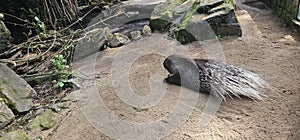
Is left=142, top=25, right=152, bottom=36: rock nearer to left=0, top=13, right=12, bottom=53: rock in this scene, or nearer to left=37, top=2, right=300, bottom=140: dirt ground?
left=37, top=2, right=300, bottom=140: dirt ground

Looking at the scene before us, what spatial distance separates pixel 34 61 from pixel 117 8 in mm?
2560

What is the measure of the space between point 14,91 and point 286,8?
452 centimetres

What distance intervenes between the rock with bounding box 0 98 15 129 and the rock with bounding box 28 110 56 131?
30 centimetres

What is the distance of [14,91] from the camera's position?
2832 millimetres

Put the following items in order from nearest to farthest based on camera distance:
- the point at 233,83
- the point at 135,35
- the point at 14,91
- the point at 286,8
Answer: the point at 233,83 → the point at 14,91 → the point at 286,8 → the point at 135,35

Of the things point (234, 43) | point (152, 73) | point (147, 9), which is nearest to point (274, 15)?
point (234, 43)

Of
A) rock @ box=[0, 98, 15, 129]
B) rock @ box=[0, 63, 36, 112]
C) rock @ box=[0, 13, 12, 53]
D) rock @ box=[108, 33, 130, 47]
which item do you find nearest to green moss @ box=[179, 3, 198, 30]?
rock @ box=[108, 33, 130, 47]

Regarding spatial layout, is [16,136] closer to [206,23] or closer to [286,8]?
[206,23]

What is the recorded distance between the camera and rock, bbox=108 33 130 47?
4.53m

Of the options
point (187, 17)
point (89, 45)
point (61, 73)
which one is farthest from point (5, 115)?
point (187, 17)

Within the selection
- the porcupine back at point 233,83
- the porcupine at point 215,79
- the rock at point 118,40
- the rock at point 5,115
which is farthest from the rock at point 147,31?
the rock at point 5,115

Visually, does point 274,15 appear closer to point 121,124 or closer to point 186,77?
point 186,77

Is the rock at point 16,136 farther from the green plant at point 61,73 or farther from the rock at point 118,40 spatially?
the rock at point 118,40

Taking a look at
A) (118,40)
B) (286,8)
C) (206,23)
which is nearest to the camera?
(206,23)
